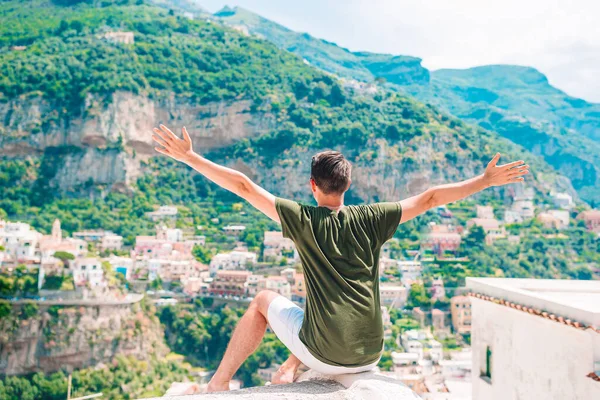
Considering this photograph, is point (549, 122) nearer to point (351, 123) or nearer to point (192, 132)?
point (351, 123)

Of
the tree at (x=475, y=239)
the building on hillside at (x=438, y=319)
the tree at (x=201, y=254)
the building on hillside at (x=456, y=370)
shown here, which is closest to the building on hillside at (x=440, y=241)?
the tree at (x=475, y=239)

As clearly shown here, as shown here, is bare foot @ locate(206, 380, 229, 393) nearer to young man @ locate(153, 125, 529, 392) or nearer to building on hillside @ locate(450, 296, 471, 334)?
young man @ locate(153, 125, 529, 392)

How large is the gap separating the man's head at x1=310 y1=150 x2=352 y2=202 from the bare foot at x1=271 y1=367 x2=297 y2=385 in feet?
2.10

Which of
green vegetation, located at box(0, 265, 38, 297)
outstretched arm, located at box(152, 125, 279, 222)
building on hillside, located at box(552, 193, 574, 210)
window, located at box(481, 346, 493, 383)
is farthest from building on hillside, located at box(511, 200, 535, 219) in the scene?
outstretched arm, located at box(152, 125, 279, 222)

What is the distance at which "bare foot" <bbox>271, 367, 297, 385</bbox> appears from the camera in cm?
226

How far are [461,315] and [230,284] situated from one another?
50.4 feet

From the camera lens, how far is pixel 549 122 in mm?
112750

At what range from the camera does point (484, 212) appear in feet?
200

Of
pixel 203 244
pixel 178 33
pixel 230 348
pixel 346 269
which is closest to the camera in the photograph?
pixel 346 269

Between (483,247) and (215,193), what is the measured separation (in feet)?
82.4

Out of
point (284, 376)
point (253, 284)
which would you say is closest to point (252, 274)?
point (253, 284)

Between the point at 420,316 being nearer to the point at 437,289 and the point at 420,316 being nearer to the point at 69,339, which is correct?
the point at 437,289

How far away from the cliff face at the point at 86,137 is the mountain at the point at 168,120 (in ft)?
0.31

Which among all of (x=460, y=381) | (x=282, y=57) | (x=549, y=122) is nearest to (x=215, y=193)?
(x=282, y=57)
